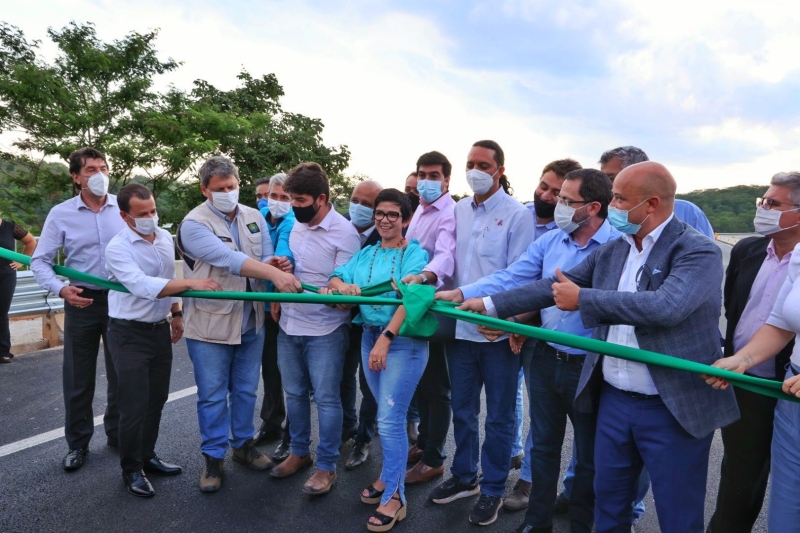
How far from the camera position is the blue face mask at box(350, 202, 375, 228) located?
4.53 metres

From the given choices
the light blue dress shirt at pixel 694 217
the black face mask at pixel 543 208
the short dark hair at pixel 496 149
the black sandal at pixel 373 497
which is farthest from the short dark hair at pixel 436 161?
the black sandal at pixel 373 497

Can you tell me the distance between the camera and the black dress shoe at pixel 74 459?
4012 millimetres

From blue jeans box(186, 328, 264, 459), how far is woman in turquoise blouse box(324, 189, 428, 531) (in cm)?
89

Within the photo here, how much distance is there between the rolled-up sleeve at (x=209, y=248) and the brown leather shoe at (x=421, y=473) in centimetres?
178

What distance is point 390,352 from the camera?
3471 millimetres

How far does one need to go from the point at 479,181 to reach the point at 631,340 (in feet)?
5.07

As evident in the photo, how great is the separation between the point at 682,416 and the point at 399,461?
1.68 m

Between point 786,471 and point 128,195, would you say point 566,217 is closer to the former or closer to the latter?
point 786,471

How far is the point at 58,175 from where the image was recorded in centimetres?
1304

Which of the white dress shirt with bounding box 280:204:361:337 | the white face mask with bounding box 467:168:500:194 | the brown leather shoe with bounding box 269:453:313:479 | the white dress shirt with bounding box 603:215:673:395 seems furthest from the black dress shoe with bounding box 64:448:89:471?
the white dress shirt with bounding box 603:215:673:395

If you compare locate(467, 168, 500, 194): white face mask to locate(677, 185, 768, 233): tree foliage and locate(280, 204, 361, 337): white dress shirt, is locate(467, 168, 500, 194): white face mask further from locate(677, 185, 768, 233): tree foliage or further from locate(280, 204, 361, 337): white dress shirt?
locate(677, 185, 768, 233): tree foliage

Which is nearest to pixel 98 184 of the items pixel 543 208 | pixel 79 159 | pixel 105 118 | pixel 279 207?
pixel 79 159

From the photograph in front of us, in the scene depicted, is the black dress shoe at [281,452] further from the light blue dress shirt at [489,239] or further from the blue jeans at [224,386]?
the light blue dress shirt at [489,239]

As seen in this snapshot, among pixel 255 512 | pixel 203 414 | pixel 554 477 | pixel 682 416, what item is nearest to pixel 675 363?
pixel 682 416
